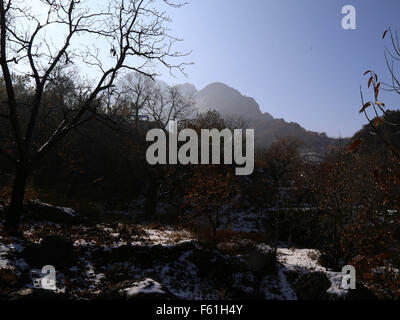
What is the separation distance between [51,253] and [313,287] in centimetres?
894

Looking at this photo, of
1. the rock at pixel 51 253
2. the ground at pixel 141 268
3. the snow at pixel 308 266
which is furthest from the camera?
the snow at pixel 308 266

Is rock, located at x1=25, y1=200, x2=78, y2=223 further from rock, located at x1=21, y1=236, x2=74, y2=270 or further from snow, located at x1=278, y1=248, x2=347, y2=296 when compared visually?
snow, located at x1=278, y1=248, x2=347, y2=296

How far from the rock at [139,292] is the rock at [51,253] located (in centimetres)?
275

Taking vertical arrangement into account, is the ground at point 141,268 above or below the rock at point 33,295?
below

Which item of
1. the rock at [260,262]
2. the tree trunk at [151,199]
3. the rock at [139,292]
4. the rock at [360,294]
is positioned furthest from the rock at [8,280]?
the tree trunk at [151,199]

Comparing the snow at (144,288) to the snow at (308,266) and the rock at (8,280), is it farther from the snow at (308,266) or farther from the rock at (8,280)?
the snow at (308,266)

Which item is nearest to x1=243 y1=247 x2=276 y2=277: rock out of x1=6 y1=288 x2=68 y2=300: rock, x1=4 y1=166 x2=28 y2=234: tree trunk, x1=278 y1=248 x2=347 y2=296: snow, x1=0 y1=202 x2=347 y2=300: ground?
x1=0 y1=202 x2=347 y2=300: ground

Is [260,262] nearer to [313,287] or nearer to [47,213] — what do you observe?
[313,287]

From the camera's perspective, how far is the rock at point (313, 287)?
8344 mm

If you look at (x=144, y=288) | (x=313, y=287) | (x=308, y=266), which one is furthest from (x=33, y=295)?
A: (x=308, y=266)

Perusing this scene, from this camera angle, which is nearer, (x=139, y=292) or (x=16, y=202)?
(x=139, y=292)

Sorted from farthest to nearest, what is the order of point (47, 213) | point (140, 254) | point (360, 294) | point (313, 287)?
point (47, 213), point (140, 254), point (313, 287), point (360, 294)

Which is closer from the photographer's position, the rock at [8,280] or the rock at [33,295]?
the rock at [33,295]

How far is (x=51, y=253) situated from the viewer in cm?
814
